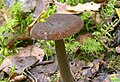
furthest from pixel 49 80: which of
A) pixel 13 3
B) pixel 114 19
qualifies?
pixel 13 3

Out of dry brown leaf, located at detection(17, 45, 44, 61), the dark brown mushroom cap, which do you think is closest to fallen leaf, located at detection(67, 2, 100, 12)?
dry brown leaf, located at detection(17, 45, 44, 61)

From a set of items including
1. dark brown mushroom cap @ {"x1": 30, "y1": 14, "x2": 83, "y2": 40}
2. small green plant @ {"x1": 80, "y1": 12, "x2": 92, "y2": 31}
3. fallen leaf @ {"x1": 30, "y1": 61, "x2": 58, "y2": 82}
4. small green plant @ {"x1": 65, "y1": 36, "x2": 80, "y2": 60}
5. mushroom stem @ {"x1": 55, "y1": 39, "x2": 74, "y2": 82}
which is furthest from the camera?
small green plant @ {"x1": 80, "y1": 12, "x2": 92, "y2": 31}

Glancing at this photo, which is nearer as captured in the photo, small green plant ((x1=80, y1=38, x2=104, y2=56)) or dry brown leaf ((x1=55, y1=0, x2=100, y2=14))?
small green plant ((x1=80, y1=38, x2=104, y2=56))

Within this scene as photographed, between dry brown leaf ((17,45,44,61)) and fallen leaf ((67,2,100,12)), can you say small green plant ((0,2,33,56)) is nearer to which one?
dry brown leaf ((17,45,44,61))

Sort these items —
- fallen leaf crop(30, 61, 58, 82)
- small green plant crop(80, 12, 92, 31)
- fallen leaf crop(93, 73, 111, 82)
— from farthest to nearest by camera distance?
1. small green plant crop(80, 12, 92, 31)
2. fallen leaf crop(30, 61, 58, 82)
3. fallen leaf crop(93, 73, 111, 82)

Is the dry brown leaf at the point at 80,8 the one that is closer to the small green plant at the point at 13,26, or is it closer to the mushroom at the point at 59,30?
the small green plant at the point at 13,26

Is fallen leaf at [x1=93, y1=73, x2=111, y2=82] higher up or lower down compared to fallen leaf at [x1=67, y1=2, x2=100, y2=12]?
lower down

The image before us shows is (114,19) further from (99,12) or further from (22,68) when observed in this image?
(22,68)

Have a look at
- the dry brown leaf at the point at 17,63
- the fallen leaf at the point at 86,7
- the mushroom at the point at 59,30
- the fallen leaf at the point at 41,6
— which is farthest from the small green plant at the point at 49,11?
the mushroom at the point at 59,30
